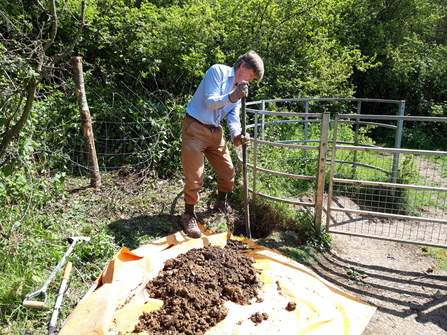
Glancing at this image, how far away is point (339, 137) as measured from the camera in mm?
8578

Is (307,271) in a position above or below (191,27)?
below

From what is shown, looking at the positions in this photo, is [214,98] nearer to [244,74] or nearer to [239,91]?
[239,91]

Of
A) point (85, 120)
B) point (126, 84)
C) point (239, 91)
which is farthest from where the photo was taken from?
point (126, 84)

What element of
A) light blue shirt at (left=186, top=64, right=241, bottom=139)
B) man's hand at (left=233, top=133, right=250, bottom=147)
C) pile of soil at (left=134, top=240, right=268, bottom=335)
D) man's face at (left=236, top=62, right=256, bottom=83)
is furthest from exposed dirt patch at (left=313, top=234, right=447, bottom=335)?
man's face at (left=236, top=62, right=256, bottom=83)

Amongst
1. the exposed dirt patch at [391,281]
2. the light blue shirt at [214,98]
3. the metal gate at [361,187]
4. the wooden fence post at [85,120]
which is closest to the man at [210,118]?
the light blue shirt at [214,98]

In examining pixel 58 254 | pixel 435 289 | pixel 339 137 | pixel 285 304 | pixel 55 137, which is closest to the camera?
pixel 285 304

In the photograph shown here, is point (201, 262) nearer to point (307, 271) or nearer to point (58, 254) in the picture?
point (307, 271)

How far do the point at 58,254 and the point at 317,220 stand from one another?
9.73ft

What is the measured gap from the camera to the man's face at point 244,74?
412 cm

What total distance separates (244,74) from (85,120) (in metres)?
2.69

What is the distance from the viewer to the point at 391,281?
13.5 ft

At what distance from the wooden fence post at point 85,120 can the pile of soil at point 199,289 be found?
250 centimetres

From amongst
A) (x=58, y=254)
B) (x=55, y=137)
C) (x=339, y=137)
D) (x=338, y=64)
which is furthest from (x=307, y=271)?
(x=338, y=64)

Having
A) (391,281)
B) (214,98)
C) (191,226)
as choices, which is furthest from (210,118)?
(391,281)
